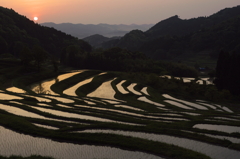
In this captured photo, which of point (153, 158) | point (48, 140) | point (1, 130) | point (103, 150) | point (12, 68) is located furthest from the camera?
point (12, 68)

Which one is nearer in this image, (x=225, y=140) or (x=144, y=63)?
(x=225, y=140)

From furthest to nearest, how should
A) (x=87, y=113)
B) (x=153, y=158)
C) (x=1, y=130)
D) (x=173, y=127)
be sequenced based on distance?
(x=87, y=113) < (x=173, y=127) < (x=1, y=130) < (x=153, y=158)

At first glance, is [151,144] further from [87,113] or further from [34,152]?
[87,113]

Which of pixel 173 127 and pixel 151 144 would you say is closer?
pixel 151 144

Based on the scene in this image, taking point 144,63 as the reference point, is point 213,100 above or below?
below

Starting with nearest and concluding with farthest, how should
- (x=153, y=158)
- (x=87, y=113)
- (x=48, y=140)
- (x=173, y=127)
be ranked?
1. (x=153, y=158)
2. (x=48, y=140)
3. (x=173, y=127)
4. (x=87, y=113)

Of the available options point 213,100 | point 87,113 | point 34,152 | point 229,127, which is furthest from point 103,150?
point 213,100

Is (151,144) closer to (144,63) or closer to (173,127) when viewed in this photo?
(173,127)

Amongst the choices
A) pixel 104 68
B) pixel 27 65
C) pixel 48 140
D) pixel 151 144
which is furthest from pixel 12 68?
pixel 151 144

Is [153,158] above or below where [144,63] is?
below
